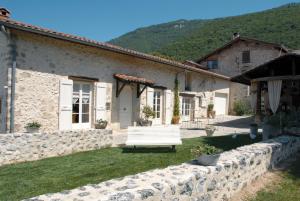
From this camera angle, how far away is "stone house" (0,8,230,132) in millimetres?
9609

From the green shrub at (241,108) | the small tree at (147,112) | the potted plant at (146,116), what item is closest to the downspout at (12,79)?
the potted plant at (146,116)

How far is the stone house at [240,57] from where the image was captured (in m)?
24.7

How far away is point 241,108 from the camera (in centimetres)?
2480

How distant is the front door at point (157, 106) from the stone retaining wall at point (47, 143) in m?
6.35

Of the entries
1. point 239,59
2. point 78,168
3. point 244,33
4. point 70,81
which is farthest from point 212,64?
point 244,33

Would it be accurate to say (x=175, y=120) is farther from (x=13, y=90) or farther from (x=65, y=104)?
(x=13, y=90)

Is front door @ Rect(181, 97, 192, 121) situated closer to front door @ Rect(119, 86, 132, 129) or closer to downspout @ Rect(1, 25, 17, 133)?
front door @ Rect(119, 86, 132, 129)

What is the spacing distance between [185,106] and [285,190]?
13607mm

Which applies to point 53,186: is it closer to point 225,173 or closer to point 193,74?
point 225,173

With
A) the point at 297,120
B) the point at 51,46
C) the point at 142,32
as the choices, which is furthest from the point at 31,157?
the point at 142,32

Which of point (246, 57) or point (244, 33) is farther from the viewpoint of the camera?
point (244, 33)

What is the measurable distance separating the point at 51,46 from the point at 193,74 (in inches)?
436

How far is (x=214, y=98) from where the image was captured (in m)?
22.8

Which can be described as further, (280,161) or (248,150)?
(280,161)
